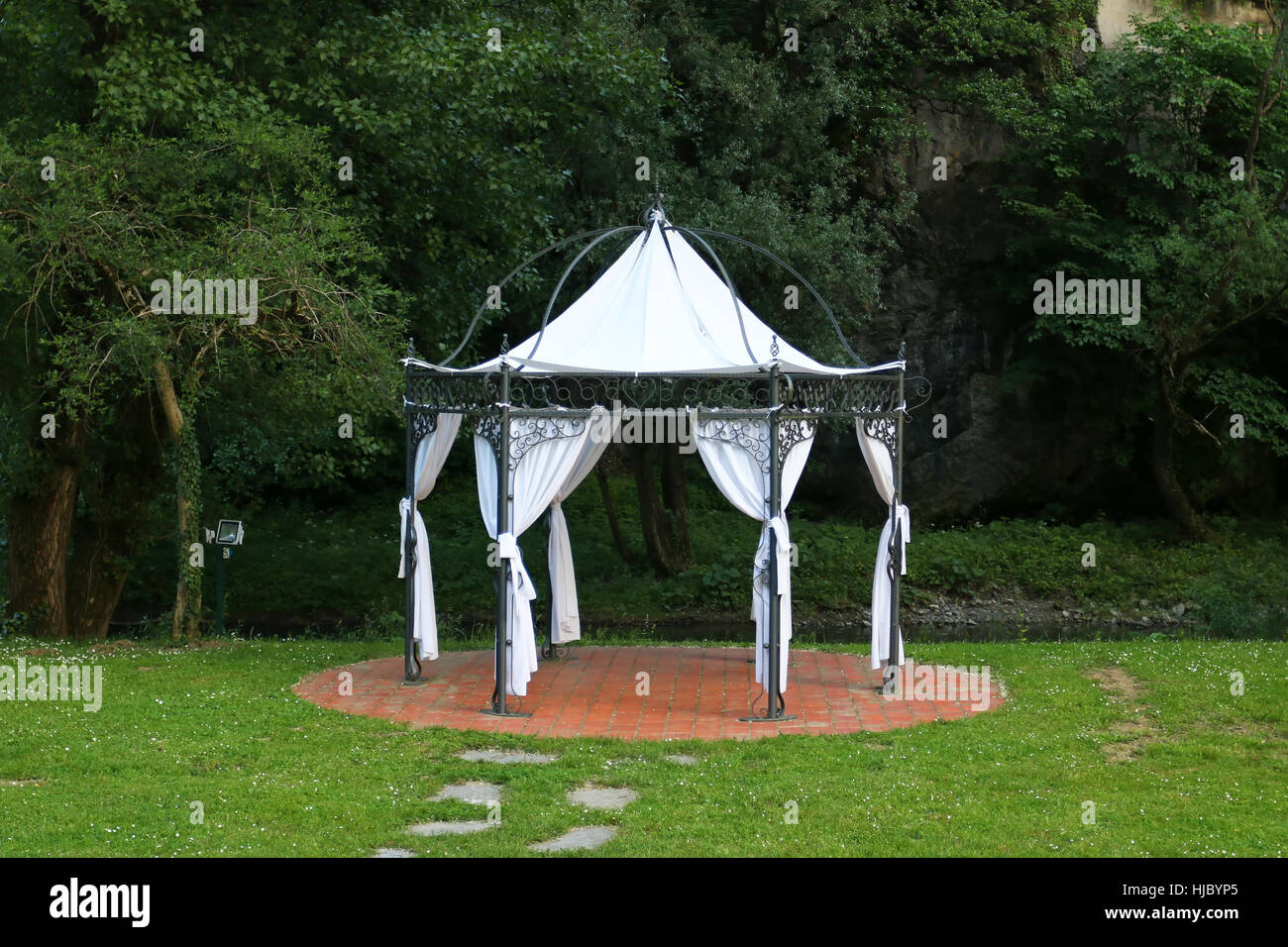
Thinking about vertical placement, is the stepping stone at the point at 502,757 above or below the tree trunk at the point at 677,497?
below

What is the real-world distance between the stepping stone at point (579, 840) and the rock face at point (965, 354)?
17578mm

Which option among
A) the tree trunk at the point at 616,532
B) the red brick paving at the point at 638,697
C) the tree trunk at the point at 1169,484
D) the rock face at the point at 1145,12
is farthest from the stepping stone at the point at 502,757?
the rock face at the point at 1145,12

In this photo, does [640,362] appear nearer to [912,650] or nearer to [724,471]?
[724,471]

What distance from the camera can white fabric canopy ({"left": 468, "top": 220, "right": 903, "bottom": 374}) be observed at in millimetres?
10453

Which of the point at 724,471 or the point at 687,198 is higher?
the point at 687,198

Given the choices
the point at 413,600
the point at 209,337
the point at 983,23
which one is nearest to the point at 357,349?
the point at 209,337

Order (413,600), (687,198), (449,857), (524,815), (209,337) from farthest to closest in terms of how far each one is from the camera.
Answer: (687,198) < (209,337) < (413,600) < (524,815) < (449,857)

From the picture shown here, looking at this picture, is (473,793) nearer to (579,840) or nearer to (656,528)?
(579,840)

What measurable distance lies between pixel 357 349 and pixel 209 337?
1379 millimetres

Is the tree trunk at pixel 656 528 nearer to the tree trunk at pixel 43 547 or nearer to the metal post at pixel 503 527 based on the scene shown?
the tree trunk at pixel 43 547

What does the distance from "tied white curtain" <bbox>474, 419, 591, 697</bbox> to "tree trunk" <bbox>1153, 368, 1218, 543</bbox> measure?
A: 15558mm

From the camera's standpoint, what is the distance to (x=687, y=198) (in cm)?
1758

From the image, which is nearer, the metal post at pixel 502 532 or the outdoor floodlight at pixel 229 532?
the metal post at pixel 502 532

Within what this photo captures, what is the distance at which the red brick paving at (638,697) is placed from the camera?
379 inches
